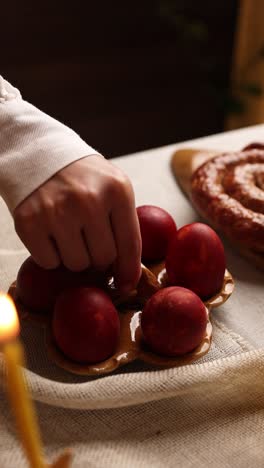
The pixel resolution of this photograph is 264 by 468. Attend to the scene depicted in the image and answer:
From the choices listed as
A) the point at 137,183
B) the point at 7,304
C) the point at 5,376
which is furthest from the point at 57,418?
the point at 137,183

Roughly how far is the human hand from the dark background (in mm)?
1715

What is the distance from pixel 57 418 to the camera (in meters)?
0.62

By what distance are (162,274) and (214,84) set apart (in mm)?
1799

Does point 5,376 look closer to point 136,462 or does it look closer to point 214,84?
point 136,462

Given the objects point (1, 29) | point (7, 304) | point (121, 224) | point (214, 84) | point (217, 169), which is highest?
point (7, 304)

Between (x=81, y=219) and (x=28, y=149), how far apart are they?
0.11 meters

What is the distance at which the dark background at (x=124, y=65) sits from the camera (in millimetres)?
2275

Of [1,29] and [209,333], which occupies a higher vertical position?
[209,333]

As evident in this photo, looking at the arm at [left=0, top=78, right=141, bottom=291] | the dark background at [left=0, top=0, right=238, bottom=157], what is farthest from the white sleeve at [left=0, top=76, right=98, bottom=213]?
the dark background at [left=0, top=0, right=238, bottom=157]

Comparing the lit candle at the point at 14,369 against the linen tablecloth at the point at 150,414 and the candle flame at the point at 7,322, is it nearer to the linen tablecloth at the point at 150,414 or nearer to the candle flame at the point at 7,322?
the candle flame at the point at 7,322

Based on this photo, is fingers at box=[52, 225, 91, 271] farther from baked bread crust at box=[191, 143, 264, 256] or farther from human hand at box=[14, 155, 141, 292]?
baked bread crust at box=[191, 143, 264, 256]

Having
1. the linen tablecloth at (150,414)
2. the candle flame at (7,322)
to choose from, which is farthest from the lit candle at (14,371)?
the linen tablecloth at (150,414)

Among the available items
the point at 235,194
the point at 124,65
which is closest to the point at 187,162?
the point at 235,194

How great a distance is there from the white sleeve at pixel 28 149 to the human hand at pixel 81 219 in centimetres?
1
